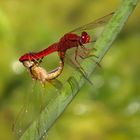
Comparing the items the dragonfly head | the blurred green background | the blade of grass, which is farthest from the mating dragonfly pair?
the blurred green background

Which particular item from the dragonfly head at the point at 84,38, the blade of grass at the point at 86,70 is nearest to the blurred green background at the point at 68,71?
the dragonfly head at the point at 84,38

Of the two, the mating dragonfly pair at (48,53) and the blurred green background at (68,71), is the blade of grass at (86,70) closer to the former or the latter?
the mating dragonfly pair at (48,53)

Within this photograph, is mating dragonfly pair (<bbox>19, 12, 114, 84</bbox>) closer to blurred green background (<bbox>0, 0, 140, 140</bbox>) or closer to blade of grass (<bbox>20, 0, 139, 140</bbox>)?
blade of grass (<bbox>20, 0, 139, 140</bbox>)

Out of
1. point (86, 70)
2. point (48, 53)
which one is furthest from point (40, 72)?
point (86, 70)

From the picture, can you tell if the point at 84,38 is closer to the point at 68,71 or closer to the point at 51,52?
the point at 51,52

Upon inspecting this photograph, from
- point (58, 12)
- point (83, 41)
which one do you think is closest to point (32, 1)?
point (58, 12)

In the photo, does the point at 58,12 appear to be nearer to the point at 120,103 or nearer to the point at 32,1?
the point at 32,1
